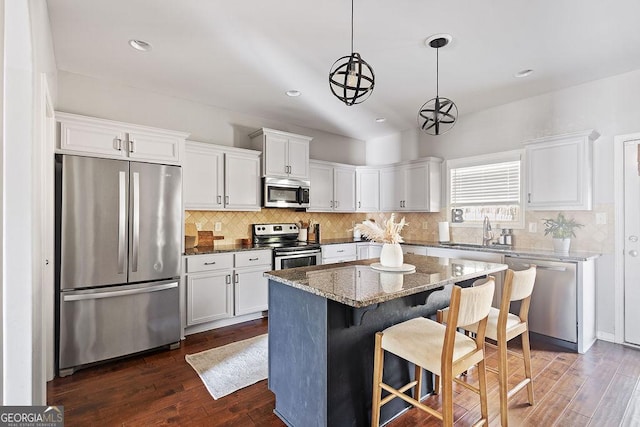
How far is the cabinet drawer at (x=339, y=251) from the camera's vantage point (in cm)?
456

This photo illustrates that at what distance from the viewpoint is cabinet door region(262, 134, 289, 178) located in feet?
14.0

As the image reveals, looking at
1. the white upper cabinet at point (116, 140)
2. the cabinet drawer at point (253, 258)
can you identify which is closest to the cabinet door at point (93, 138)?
the white upper cabinet at point (116, 140)

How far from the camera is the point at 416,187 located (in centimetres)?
485

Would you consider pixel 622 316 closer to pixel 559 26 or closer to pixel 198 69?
pixel 559 26

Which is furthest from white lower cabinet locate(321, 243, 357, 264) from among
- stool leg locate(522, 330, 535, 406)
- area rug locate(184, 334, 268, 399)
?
stool leg locate(522, 330, 535, 406)

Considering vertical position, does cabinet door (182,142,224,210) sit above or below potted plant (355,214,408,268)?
above

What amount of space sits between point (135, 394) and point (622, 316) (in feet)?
15.0

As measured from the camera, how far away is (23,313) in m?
1.61

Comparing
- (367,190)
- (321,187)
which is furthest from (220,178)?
(367,190)

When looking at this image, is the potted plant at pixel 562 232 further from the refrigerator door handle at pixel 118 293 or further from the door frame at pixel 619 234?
the refrigerator door handle at pixel 118 293

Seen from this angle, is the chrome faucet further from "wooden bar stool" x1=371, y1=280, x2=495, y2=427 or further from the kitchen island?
"wooden bar stool" x1=371, y1=280, x2=495, y2=427

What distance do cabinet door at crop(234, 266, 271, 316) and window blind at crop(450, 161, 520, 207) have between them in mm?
3008

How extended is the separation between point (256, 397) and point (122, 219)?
1933 millimetres

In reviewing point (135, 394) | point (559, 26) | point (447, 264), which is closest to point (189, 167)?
point (135, 394)
